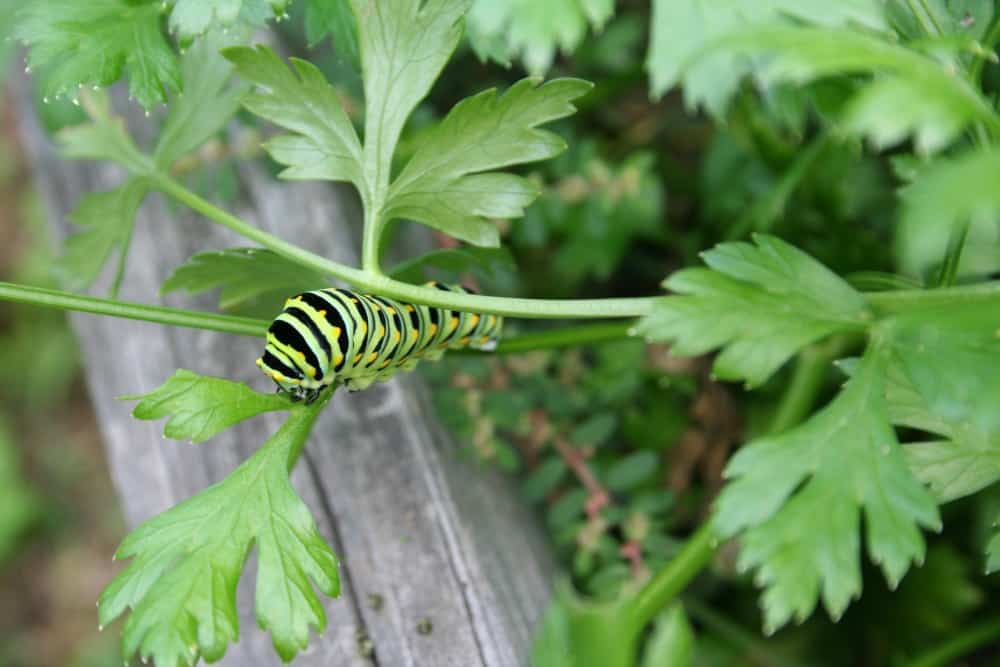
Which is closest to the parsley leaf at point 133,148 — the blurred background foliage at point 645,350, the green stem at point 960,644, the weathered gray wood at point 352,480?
the blurred background foliage at point 645,350

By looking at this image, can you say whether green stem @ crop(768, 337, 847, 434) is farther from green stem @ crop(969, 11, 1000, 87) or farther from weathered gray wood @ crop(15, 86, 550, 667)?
green stem @ crop(969, 11, 1000, 87)

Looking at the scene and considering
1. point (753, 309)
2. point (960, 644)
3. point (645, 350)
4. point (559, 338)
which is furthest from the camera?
point (645, 350)

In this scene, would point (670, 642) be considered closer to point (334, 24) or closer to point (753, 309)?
point (753, 309)

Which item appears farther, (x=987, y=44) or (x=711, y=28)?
(x=987, y=44)

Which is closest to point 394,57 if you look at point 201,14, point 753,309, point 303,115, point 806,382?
point 303,115

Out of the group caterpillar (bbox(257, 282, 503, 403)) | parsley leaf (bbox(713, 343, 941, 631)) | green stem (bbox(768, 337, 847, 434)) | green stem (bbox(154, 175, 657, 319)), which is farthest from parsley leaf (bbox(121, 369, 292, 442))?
green stem (bbox(768, 337, 847, 434))

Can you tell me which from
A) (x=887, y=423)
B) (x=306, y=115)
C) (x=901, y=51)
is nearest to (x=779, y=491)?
(x=887, y=423)
